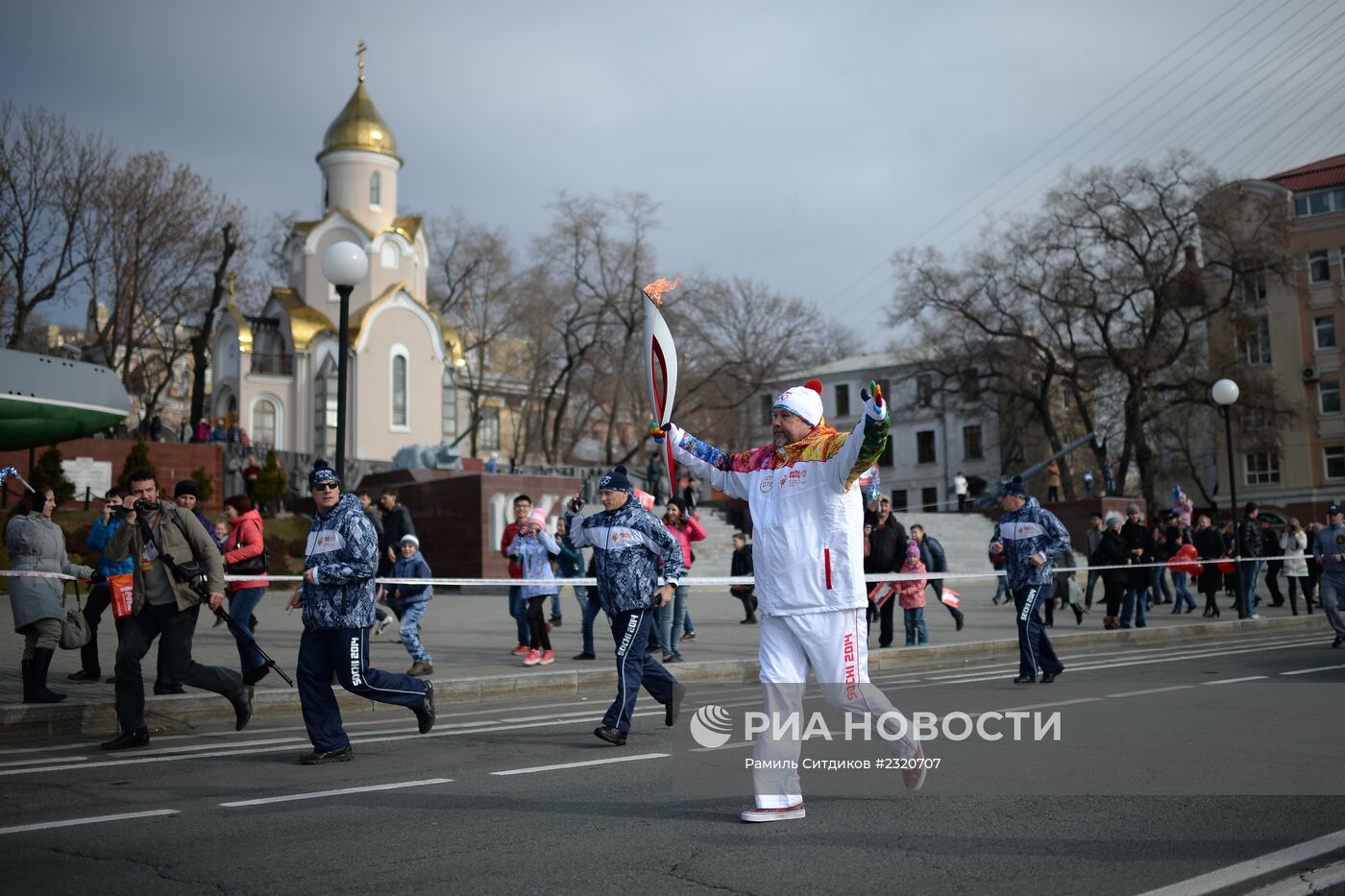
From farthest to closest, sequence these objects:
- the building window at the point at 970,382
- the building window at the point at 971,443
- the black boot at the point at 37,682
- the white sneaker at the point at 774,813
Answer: the building window at the point at 971,443
the building window at the point at 970,382
the black boot at the point at 37,682
the white sneaker at the point at 774,813

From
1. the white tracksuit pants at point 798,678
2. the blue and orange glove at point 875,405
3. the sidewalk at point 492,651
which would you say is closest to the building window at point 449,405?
the sidewalk at point 492,651

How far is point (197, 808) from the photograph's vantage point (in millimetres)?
6266

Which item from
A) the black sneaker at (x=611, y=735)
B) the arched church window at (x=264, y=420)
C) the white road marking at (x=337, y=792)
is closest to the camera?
the white road marking at (x=337, y=792)

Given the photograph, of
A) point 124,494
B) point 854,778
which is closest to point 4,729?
point 124,494

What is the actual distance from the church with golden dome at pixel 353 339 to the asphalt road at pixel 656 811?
4138 cm

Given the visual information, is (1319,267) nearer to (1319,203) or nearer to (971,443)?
(1319,203)

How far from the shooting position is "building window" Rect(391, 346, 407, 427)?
50.5m

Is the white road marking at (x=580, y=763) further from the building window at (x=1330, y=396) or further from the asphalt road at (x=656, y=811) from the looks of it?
the building window at (x=1330, y=396)

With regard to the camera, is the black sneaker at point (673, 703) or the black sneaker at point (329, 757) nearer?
the black sneaker at point (329, 757)

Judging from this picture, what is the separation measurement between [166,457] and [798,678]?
3191 centimetres

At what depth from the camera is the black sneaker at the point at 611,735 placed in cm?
825

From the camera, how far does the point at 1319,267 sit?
57875 millimetres

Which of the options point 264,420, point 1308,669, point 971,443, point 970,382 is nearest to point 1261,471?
point 971,443

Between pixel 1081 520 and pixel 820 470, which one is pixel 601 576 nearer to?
pixel 820 470
